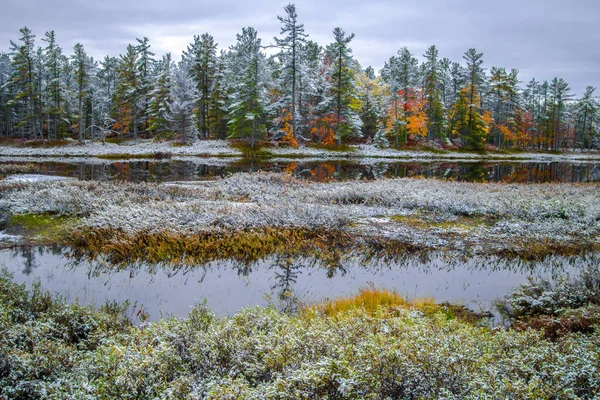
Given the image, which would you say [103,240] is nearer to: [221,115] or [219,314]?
[219,314]

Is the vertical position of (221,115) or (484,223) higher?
(221,115)

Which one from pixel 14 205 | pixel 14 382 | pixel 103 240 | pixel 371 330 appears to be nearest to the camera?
pixel 14 382

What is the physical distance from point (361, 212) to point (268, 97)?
4244cm

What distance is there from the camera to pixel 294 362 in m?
4.37

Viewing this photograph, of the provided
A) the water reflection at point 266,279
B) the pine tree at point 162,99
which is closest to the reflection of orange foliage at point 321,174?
the water reflection at point 266,279

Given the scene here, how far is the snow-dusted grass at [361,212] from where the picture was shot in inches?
437

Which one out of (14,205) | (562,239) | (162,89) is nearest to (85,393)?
(562,239)

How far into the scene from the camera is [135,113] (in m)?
59.9

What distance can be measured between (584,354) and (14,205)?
16275mm

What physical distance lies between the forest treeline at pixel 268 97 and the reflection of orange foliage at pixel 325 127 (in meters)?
0.13

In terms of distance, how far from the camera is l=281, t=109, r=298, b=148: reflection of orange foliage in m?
49.2

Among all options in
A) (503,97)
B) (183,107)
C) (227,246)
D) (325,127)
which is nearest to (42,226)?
(227,246)

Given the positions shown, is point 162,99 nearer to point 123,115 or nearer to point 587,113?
point 123,115

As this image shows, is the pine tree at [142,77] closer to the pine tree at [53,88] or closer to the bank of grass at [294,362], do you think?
the pine tree at [53,88]
